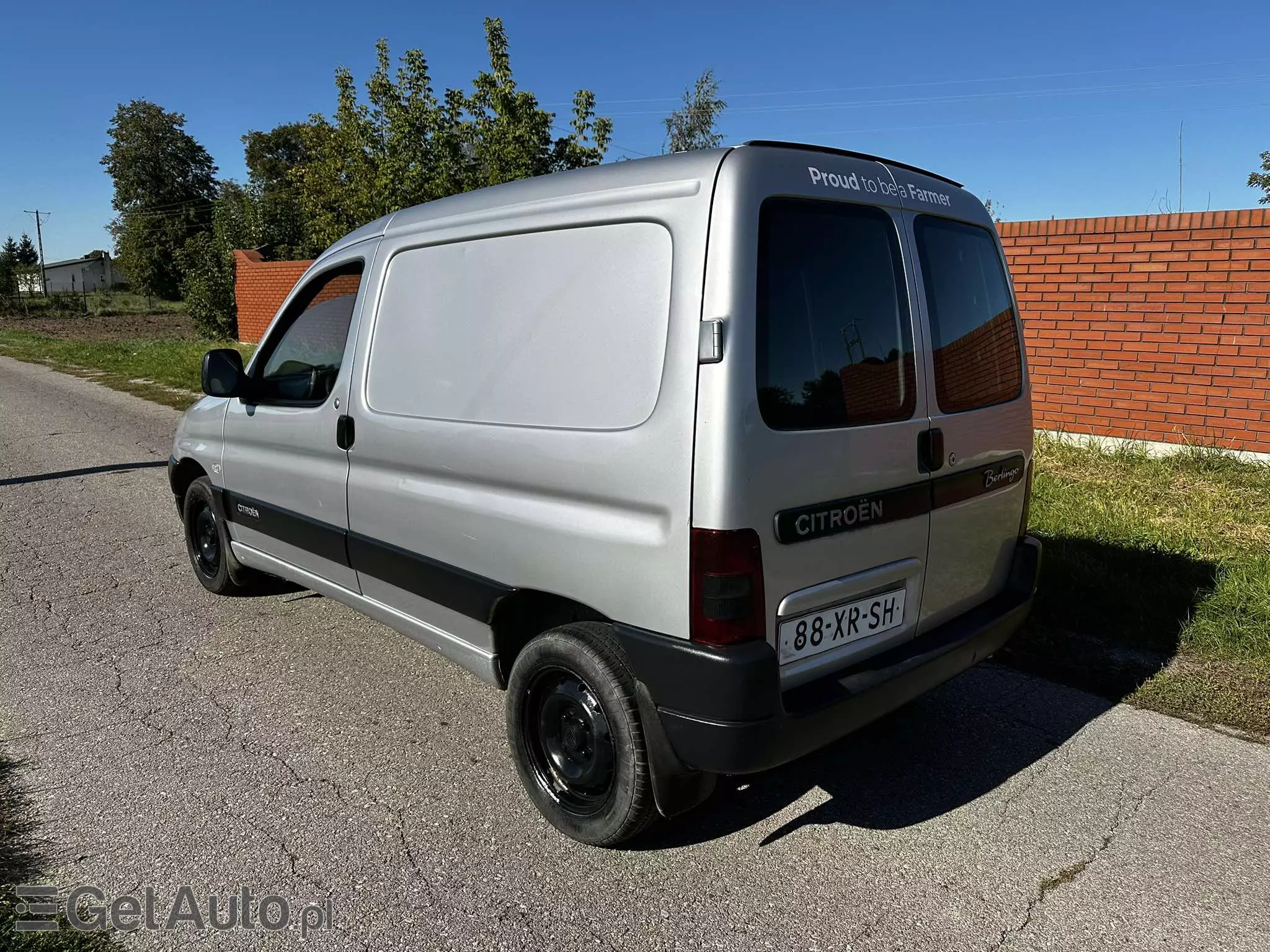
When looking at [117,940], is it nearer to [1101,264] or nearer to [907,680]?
[907,680]

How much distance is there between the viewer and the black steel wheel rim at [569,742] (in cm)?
270

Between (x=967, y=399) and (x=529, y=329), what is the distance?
1520mm

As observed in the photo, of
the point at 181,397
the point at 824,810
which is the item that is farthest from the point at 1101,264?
the point at 181,397

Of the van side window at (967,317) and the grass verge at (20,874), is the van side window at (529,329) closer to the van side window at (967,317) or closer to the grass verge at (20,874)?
the van side window at (967,317)

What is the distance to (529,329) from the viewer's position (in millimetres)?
2838

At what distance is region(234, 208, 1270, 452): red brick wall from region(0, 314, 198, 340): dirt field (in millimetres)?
24912

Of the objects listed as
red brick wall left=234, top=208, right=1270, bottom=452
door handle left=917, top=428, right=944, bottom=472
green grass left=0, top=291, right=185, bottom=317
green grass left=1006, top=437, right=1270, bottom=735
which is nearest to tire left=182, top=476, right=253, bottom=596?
door handle left=917, top=428, right=944, bottom=472

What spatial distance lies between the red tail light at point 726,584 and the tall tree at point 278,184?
27.2 metres

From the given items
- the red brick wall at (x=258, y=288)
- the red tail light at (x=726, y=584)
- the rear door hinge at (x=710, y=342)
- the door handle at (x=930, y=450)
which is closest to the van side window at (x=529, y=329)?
the rear door hinge at (x=710, y=342)

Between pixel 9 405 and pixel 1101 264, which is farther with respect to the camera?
pixel 9 405

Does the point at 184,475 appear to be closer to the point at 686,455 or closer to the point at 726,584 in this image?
the point at 686,455

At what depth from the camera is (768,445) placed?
2332mm

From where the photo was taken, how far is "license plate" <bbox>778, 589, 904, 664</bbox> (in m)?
2.47

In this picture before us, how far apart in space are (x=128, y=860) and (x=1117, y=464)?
22.7 feet
